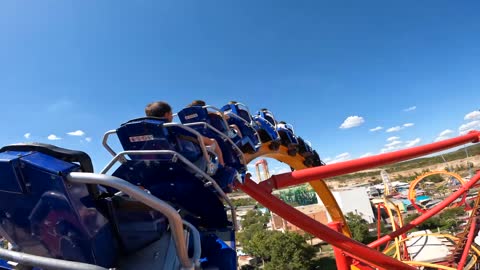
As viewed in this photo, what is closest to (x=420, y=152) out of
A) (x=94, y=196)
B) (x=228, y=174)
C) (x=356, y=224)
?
(x=228, y=174)

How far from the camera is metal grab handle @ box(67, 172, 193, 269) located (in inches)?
60.2

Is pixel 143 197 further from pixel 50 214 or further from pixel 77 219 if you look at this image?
pixel 50 214

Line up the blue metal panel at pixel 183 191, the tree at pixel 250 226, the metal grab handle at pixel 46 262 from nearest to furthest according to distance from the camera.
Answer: the metal grab handle at pixel 46 262, the blue metal panel at pixel 183 191, the tree at pixel 250 226

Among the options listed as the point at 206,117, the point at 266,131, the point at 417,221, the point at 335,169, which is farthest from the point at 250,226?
the point at 206,117

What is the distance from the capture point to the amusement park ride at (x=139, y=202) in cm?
166

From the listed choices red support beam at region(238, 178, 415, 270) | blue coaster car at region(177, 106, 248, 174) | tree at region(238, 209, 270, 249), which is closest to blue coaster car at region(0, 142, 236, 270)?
blue coaster car at region(177, 106, 248, 174)

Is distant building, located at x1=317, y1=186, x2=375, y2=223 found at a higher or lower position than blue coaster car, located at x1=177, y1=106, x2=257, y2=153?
lower

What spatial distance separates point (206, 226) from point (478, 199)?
32.6ft

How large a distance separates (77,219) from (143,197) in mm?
470

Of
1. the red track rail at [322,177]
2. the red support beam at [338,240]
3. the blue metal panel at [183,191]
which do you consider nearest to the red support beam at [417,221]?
the red track rail at [322,177]

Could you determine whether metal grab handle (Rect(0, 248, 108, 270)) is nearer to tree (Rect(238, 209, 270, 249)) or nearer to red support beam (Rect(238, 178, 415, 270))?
red support beam (Rect(238, 178, 415, 270))

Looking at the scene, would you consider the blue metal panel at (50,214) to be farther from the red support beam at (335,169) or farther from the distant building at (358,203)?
the distant building at (358,203)

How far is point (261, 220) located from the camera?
62031mm

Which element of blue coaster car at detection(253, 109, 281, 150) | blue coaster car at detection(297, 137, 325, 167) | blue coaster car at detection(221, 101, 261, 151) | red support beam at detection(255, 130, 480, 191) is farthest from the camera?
blue coaster car at detection(297, 137, 325, 167)
